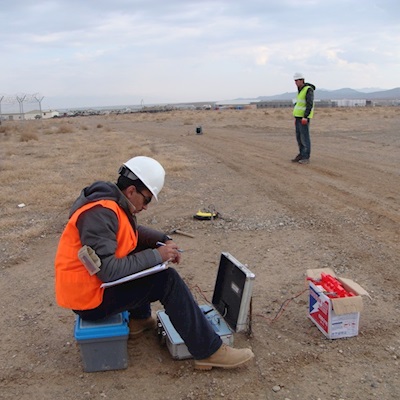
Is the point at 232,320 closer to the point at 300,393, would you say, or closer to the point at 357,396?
the point at 300,393

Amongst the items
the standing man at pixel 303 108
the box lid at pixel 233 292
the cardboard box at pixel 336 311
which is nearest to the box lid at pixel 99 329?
the box lid at pixel 233 292

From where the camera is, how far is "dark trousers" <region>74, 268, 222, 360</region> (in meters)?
3.11

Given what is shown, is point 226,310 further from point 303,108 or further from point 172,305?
point 303,108

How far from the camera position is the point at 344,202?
745cm

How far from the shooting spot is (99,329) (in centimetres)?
311

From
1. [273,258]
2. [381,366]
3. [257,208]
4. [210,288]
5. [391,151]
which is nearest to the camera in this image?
[381,366]

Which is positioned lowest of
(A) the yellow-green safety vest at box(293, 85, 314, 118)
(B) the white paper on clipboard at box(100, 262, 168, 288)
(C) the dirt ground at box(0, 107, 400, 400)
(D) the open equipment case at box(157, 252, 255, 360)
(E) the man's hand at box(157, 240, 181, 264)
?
(C) the dirt ground at box(0, 107, 400, 400)

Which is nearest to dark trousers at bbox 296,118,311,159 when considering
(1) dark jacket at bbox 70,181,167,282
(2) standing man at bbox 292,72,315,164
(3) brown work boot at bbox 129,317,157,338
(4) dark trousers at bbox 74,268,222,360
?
(2) standing man at bbox 292,72,315,164

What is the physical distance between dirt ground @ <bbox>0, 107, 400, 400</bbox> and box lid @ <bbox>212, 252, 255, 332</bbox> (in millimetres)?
208

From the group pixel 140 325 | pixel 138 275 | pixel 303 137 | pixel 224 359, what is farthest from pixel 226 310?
pixel 303 137

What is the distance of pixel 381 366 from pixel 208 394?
3.95ft

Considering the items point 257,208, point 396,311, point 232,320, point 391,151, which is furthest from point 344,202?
point 391,151

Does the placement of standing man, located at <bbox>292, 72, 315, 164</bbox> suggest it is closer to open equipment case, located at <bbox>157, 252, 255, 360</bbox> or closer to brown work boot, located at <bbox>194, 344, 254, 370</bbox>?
open equipment case, located at <bbox>157, 252, 255, 360</bbox>

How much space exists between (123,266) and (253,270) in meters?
2.29
